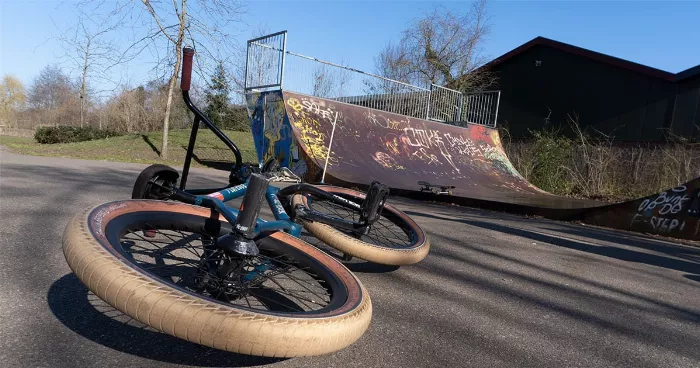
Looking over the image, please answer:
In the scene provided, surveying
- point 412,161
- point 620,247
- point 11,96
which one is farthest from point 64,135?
point 11,96

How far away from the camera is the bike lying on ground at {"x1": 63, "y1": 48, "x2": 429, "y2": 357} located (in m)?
1.42

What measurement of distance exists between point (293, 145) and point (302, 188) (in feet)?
27.1

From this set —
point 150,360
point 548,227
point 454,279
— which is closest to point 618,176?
point 548,227

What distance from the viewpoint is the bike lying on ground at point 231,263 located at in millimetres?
1424

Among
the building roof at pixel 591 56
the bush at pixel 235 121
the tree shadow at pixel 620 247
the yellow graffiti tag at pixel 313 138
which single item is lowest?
the tree shadow at pixel 620 247

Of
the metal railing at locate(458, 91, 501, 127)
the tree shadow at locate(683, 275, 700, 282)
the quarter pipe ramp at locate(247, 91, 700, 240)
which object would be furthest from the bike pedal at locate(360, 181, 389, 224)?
the metal railing at locate(458, 91, 501, 127)

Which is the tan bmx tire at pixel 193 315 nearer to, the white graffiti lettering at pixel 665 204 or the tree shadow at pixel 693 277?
the tree shadow at pixel 693 277

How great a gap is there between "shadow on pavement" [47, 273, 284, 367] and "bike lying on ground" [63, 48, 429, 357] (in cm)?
26

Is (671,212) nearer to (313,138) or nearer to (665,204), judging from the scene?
(665,204)

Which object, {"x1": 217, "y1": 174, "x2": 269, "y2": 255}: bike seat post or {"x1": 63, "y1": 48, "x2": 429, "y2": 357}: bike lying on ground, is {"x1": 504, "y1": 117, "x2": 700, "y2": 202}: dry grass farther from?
{"x1": 217, "y1": 174, "x2": 269, "y2": 255}: bike seat post

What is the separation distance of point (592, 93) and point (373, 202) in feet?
64.1

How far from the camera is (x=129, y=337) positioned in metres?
2.05

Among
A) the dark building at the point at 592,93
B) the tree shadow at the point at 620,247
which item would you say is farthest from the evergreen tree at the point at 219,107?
the tree shadow at the point at 620,247

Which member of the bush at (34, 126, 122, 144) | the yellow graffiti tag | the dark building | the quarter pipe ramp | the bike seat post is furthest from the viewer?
the bush at (34, 126, 122, 144)
